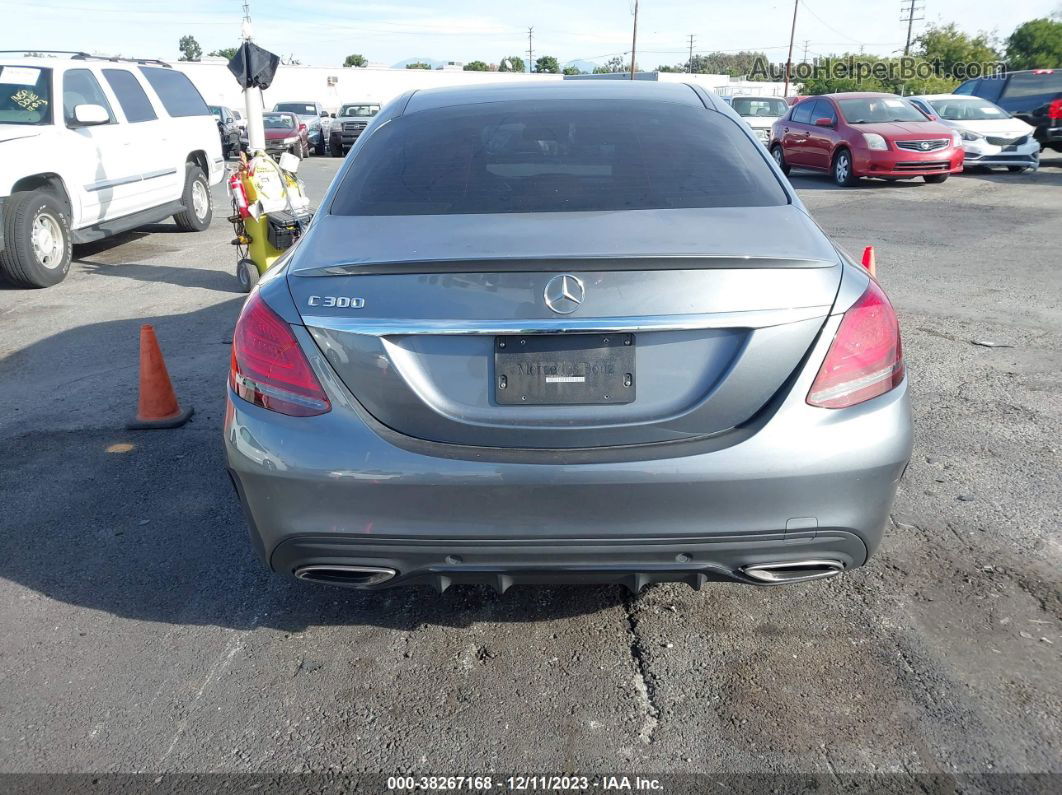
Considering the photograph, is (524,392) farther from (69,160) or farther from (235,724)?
(69,160)

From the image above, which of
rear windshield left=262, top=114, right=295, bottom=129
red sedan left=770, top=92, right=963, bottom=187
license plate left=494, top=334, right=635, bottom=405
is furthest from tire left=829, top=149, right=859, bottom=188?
rear windshield left=262, top=114, right=295, bottom=129

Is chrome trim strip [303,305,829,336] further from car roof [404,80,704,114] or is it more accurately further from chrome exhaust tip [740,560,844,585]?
car roof [404,80,704,114]

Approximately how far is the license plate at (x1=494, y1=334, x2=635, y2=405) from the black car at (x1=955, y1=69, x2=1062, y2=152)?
19.9 meters

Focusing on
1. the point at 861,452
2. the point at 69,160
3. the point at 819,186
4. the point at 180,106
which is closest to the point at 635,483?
the point at 861,452

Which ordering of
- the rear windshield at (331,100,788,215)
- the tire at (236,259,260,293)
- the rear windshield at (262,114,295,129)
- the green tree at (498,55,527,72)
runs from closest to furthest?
the rear windshield at (331,100,788,215), the tire at (236,259,260,293), the rear windshield at (262,114,295,129), the green tree at (498,55,527,72)

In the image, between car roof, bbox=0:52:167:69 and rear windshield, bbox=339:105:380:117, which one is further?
rear windshield, bbox=339:105:380:117

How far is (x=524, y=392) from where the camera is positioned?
251cm

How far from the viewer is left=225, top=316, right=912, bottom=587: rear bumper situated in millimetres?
2496

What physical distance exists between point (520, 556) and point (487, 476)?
25cm

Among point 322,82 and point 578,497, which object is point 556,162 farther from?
point 322,82

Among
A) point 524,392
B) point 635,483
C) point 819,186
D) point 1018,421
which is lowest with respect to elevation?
point 819,186

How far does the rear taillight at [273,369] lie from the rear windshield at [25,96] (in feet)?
27.2

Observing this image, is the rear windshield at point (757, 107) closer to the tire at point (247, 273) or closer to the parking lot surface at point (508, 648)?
the tire at point (247, 273)

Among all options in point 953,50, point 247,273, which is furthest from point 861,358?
point 953,50
